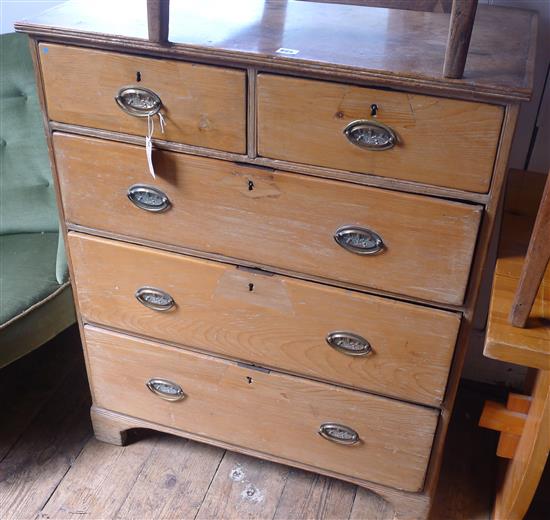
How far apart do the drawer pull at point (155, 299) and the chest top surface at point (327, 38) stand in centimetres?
50

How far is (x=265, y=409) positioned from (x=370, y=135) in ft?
2.31

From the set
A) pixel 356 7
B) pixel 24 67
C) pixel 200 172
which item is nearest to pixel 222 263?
pixel 200 172

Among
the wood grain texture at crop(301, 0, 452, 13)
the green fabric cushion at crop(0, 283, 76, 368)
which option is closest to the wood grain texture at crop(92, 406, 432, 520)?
the green fabric cushion at crop(0, 283, 76, 368)

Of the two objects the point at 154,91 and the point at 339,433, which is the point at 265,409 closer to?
the point at 339,433

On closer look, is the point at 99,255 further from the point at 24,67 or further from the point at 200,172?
the point at 24,67

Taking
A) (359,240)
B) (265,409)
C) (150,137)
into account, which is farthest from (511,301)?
(150,137)

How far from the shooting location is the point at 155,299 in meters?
1.49

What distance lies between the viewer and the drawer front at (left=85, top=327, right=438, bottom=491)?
148cm

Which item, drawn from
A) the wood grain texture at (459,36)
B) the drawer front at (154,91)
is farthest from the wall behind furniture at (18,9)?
the wood grain texture at (459,36)

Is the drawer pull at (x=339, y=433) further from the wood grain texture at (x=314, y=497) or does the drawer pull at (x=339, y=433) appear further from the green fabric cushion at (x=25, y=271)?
the green fabric cushion at (x=25, y=271)

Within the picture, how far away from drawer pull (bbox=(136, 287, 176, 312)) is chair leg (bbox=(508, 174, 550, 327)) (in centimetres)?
68

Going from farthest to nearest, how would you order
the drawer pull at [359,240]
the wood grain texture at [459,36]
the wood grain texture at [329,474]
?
the wood grain texture at [329,474], the drawer pull at [359,240], the wood grain texture at [459,36]

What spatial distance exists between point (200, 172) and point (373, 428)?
0.65 metres

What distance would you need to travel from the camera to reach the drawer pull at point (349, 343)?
137 cm
